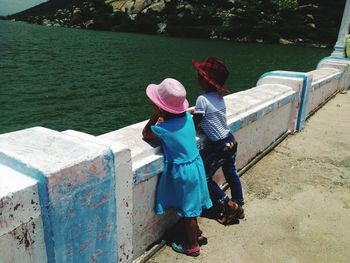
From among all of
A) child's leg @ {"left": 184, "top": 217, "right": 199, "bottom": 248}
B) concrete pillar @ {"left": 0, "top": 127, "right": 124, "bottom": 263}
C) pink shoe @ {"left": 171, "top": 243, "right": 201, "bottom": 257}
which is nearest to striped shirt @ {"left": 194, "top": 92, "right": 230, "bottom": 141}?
child's leg @ {"left": 184, "top": 217, "right": 199, "bottom": 248}

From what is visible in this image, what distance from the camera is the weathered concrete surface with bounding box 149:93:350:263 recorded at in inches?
135

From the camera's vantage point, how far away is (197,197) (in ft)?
10.4

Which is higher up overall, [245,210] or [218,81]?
[218,81]

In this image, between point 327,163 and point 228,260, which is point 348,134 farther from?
point 228,260

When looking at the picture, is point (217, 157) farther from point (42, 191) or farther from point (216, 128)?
point (42, 191)

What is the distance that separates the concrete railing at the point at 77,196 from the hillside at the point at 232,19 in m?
66.3

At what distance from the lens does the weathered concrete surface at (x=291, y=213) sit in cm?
343

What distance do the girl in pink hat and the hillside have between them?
65959mm

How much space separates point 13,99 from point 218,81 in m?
17.8

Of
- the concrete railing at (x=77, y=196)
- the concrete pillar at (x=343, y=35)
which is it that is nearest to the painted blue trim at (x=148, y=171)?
the concrete railing at (x=77, y=196)

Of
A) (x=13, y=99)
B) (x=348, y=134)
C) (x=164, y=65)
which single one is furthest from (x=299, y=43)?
(x=348, y=134)

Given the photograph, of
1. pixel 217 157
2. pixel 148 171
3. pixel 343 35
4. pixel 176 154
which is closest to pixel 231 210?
pixel 217 157

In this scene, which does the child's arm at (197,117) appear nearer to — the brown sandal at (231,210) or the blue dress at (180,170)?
the blue dress at (180,170)

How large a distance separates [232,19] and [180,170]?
74.3 m
